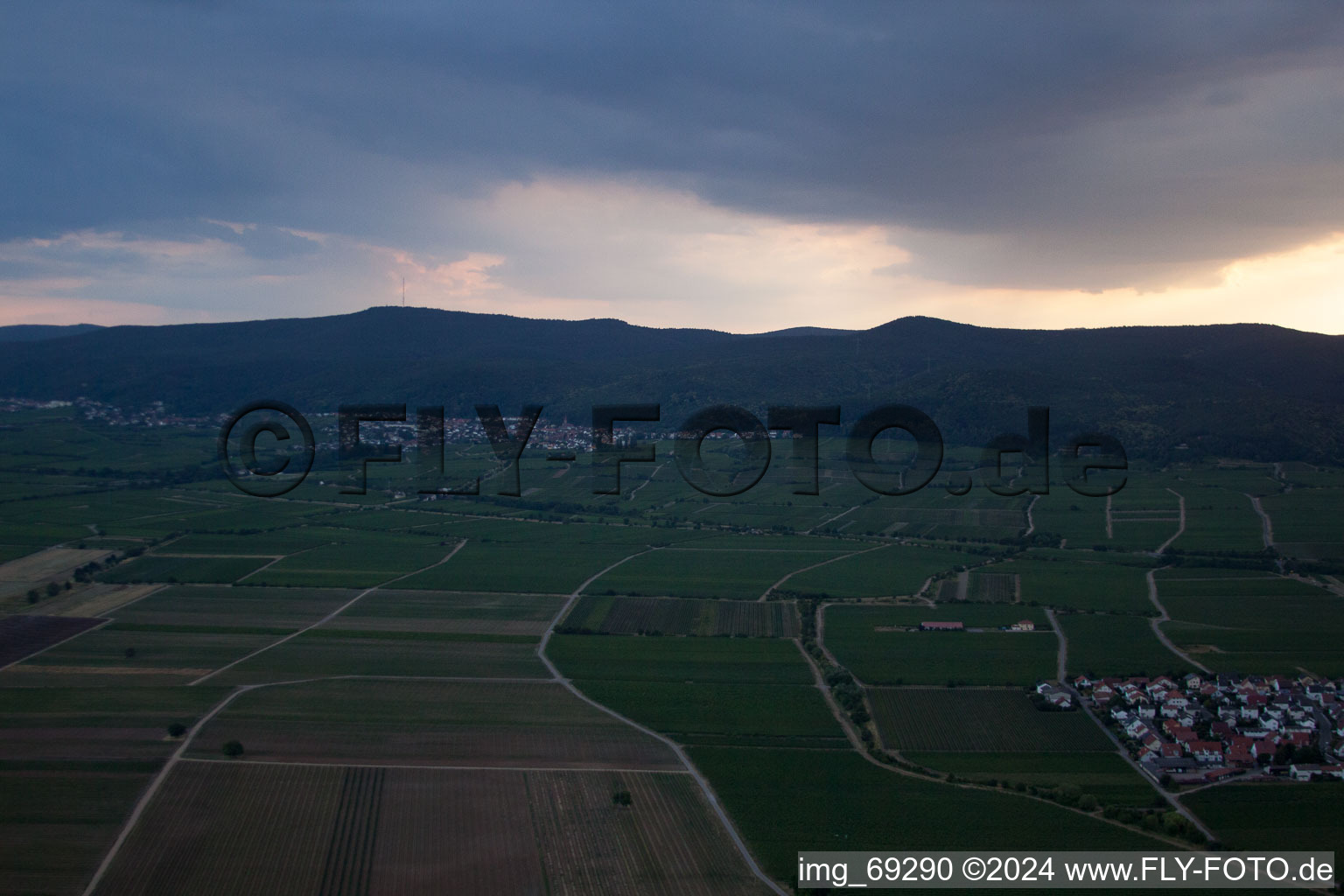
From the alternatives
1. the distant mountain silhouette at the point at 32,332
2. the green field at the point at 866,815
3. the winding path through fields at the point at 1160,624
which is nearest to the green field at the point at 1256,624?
the winding path through fields at the point at 1160,624

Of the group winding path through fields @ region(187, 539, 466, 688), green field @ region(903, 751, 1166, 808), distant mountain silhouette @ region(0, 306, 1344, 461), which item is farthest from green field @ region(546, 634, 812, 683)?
distant mountain silhouette @ region(0, 306, 1344, 461)

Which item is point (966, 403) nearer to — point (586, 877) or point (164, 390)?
point (586, 877)

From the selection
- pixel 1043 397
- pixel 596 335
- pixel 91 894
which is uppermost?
pixel 596 335

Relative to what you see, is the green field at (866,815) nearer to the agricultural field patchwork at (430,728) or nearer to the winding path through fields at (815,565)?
the agricultural field patchwork at (430,728)

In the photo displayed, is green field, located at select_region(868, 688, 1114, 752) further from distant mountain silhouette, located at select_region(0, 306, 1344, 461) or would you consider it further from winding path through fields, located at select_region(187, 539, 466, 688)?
distant mountain silhouette, located at select_region(0, 306, 1344, 461)

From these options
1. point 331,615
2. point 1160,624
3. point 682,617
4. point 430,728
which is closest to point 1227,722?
point 1160,624

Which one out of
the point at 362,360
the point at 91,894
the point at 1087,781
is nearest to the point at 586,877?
the point at 91,894
